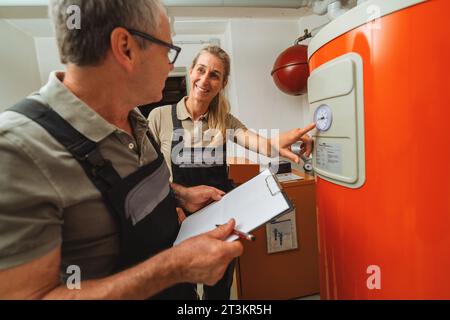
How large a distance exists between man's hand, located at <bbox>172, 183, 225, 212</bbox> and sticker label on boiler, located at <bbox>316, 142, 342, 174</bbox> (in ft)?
1.19

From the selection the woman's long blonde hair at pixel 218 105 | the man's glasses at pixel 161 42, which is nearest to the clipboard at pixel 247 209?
the man's glasses at pixel 161 42

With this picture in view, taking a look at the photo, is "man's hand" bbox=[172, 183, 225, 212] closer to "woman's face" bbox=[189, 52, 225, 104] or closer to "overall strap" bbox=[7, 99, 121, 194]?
"overall strap" bbox=[7, 99, 121, 194]

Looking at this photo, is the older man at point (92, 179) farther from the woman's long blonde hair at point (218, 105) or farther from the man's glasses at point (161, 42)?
the woman's long blonde hair at point (218, 105)

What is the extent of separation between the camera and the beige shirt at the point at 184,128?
1214mm

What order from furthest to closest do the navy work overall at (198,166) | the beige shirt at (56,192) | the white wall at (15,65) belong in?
the white wall at (15,65) < the navy work overall at (198,166) < the beige shirt at (56,192)

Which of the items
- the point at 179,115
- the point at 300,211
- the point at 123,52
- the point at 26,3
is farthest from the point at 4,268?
the point at 26,3

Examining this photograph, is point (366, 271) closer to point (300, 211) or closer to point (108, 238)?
point (108, 238)

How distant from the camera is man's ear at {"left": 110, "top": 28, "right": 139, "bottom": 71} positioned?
0.52 m

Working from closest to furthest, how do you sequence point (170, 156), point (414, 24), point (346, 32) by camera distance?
point (414, 24) < point (346, 32) < point (170, 156)

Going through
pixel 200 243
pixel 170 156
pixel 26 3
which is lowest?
pixel 200 243

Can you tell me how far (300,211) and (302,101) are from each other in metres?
0.98

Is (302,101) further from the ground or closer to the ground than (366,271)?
further from the ground

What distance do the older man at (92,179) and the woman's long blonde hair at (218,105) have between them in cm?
67

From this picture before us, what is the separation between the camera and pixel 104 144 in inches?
Result: 22.0
